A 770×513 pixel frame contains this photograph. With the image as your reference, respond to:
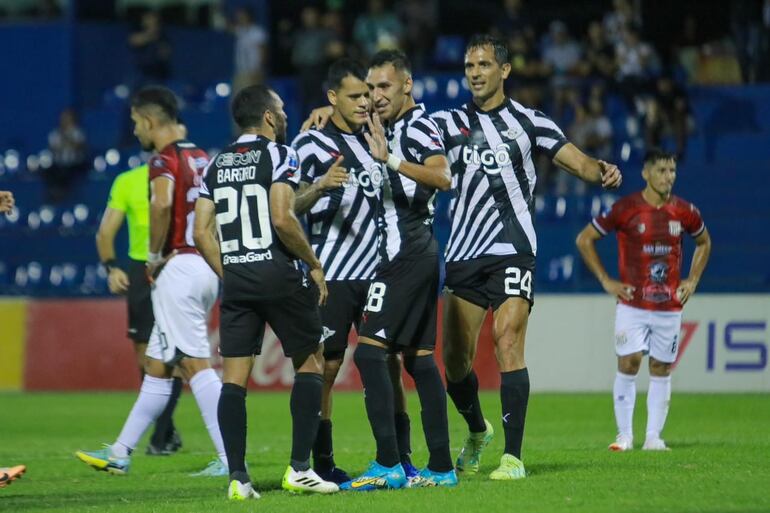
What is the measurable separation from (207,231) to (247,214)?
0.43m

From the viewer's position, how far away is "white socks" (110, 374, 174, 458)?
9484mm

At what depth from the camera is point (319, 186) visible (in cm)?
793

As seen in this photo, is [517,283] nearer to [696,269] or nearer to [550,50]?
[696,269]

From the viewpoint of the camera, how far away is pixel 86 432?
43.4ft

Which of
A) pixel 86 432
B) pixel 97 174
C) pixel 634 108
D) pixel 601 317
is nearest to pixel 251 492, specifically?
pixel 86 432

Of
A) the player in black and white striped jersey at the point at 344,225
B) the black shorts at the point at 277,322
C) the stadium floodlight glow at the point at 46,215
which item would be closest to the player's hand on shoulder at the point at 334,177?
the player in black and white striped jersey at the point at 344,225

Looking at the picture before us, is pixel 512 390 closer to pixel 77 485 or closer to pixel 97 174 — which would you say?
pixel 77 485

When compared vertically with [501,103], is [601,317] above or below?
below

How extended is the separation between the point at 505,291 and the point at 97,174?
15.0 m

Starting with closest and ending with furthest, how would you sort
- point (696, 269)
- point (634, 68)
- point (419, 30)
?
point (696, 269) → point (634, 68) → point (419, 30)

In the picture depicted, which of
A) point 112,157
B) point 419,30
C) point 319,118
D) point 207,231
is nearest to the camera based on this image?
point 207,231

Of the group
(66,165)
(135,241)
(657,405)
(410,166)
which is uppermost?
(66,165)

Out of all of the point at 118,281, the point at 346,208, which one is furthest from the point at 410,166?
the point at 118,281

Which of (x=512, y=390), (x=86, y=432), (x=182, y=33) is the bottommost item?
(x=86, y=432)
